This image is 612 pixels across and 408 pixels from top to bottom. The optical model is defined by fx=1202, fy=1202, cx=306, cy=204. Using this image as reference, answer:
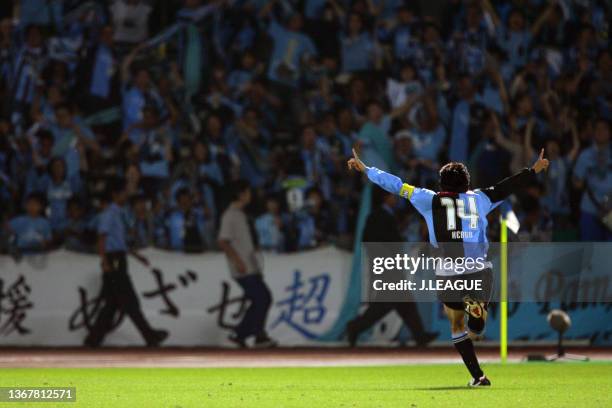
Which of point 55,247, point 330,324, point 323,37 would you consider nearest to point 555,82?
point 323,37

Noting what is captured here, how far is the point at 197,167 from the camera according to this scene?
64.8 ft

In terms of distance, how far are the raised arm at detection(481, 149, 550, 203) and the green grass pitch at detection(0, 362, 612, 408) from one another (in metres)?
1.85

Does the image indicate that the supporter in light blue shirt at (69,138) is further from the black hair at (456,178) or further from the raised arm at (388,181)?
the black hair at (456,178)

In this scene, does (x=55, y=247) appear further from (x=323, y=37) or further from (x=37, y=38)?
(x=323, y=37)

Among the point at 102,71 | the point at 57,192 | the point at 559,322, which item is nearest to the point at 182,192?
the point at 57,192

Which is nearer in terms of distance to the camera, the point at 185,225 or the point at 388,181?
the point at 388,181

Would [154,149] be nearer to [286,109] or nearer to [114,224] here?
[114,224]

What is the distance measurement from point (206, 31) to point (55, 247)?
5102mm

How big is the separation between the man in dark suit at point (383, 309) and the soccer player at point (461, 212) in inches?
287

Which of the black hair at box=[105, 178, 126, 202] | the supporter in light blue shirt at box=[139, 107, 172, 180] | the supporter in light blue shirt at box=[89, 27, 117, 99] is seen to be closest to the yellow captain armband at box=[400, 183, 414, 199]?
the black hair at box=[105, 178, 126, 202]

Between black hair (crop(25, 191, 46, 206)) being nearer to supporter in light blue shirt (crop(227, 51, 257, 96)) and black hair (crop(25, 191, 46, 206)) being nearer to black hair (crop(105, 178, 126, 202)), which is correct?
black hair (crop(105, 178, 126, 202))

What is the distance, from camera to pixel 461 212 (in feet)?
36.7

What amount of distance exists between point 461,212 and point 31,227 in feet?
32.3

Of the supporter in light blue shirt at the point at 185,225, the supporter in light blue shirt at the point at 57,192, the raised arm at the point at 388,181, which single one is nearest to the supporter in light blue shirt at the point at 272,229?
the supporter in light blue shirt at the point at 185,225
